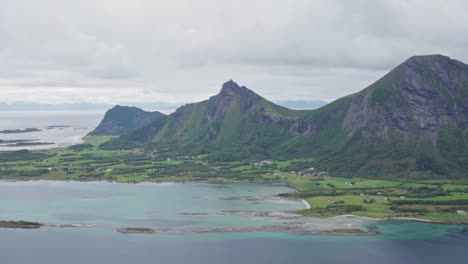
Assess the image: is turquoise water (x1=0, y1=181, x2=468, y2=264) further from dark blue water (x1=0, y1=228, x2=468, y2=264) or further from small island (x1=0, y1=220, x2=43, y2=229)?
small island (x1=0, y1=220, x2=43, y2=229)

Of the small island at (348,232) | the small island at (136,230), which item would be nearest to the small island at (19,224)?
the small island at (136,230)

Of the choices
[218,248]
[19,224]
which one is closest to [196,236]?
[218,248]

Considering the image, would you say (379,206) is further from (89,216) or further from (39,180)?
(39,180)

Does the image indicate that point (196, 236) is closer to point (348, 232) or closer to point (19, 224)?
point (348, 232)

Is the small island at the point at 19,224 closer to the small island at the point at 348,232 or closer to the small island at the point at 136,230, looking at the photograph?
the small island at the point at 136,230

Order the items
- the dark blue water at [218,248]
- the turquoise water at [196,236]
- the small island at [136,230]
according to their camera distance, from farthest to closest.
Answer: the small island at [136,230], the turquoise water at [196,236], the dark blue water at [218,248]

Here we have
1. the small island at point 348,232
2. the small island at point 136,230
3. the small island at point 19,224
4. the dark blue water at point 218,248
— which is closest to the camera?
the dark blue water at point 218,248

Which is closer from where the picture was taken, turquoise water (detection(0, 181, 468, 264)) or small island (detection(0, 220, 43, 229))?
turquoise water (detection(0, 181, 468, 264))

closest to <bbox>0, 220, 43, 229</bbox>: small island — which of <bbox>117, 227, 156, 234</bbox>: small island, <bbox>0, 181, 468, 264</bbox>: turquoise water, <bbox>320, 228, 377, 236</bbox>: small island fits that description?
<bbox>0, 181, 468, 264</bbox>: turquoise water
